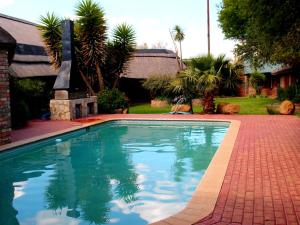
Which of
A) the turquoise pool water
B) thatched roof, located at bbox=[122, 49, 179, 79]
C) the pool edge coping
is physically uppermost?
thatched roof, located at bbox=[122, 49, 179, 79]

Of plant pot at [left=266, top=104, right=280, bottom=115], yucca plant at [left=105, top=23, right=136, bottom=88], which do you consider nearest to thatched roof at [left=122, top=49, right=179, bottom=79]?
yucca plant at [left=105, top=23, right=136, bottom=88]

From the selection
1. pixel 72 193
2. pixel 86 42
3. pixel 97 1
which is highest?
pixel 97 1

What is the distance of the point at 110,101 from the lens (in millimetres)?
19891

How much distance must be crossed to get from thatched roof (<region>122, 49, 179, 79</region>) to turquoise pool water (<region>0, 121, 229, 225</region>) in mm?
15266

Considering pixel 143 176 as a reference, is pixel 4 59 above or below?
above

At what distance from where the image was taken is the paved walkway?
444 centimetres

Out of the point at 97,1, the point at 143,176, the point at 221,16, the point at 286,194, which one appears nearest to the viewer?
the point at 286,194

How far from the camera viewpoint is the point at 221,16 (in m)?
25.8

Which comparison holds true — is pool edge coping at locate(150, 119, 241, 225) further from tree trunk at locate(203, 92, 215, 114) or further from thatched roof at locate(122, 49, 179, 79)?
thatched roof at locate(122, 49, 179, 79)

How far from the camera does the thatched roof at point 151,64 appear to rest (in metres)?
28.2

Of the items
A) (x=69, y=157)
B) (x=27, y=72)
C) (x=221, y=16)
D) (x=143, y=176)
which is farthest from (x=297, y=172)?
(x=221, y=16)

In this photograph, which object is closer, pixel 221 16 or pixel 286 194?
pixel 286 194

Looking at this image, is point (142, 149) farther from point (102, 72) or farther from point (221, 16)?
point (221, 16)

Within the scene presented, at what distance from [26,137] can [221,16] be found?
18354 millimetres
